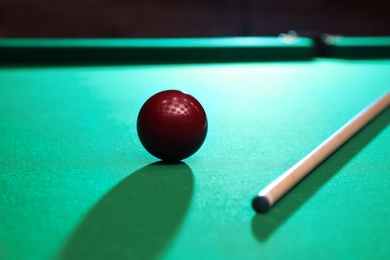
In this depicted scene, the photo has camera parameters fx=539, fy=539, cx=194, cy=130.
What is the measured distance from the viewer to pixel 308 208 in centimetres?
115

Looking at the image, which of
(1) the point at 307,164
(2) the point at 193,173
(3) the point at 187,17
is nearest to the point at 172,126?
(2) the point at 193,173

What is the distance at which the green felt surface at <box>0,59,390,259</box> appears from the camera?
968 mm

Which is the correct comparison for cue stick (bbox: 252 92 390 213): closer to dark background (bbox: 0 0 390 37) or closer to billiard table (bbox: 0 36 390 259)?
billiard table (bbox: 0 36 390 259)

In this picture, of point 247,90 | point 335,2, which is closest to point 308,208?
point 247,90

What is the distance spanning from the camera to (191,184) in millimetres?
1284

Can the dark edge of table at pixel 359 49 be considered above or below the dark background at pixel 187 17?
above

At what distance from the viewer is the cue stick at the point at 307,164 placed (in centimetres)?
111

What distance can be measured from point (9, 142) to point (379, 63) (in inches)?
111

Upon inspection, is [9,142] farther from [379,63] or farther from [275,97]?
[379,63]

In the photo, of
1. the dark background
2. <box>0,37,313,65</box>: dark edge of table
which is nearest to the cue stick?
<box>0,37,313,65</box>: dark edge of table

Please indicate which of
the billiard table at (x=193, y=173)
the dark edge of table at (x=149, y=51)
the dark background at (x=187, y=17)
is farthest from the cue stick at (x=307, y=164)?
the dark background at (x=187, y=17)

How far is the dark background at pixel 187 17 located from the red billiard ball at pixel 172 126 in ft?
17.5

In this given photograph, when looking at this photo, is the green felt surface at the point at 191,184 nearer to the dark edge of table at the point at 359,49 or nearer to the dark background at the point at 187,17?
the dark edge of table at the point at 359,49

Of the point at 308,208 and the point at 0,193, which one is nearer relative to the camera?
the point at 308,208
